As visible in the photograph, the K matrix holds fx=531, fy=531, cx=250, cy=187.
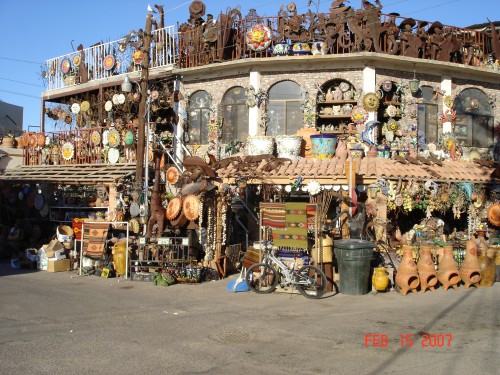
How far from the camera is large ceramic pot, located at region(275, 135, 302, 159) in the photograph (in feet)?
57.6

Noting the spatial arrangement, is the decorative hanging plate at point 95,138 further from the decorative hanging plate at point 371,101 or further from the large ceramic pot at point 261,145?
the decorative hanging plate at point 371,101

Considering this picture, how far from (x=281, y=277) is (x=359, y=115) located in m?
7.29

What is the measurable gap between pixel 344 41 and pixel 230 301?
10.5 meters

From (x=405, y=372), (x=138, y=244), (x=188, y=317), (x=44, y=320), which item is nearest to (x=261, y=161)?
(x=138, y=244)

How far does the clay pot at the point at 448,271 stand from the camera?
13.1m

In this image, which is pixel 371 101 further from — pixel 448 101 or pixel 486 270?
pixel 486 270

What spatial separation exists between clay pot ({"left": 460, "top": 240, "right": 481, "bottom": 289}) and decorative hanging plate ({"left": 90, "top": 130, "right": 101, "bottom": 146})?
1391cm

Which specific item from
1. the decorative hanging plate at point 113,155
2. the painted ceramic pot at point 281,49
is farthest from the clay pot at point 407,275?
the decorative hanging plate at point 113,155

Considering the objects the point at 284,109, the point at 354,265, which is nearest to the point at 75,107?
the point at 284,109

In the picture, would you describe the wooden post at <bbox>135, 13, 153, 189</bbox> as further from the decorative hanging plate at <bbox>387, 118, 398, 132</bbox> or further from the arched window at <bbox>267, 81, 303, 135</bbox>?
the decorative hanging plate at <bbox>387, 118, 398, 132</bbox>

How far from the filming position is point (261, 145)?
17641 millimetres

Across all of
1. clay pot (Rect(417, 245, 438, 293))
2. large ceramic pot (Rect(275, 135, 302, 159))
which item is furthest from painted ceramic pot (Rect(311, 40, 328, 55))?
clay pot (Rect(417, 245, 438, 293))

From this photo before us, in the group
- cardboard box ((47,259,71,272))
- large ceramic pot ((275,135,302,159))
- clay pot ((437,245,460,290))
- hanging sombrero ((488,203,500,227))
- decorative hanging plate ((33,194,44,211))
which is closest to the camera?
clay pot ((437,245,460,290))

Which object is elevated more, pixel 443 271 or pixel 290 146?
pixel 290 146
